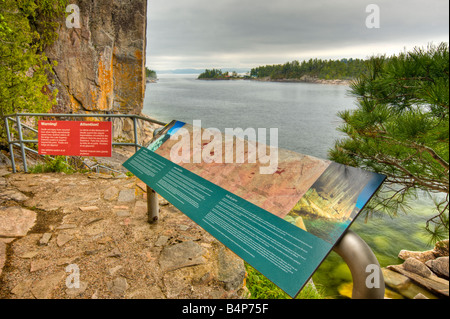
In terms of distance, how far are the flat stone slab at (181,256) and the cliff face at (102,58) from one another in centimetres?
740

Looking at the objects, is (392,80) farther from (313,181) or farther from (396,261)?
(396,261)

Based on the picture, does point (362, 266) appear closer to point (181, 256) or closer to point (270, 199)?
point (270, 199)

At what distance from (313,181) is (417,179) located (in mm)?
852

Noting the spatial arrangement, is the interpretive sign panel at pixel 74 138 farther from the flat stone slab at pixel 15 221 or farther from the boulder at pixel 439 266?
the boulder at pixel 439 266

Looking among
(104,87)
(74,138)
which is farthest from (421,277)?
(104,87)

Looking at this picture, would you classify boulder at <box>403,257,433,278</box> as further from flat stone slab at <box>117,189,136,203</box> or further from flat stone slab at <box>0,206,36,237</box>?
flat stone slab at <box>0,206,36,237</box>

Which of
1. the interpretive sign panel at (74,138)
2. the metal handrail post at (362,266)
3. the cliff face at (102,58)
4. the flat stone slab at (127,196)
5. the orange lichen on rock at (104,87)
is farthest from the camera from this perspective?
the orange lichen on rock at (104,87)

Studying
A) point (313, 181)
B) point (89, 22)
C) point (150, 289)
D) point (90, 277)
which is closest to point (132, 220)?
point (90, 277)

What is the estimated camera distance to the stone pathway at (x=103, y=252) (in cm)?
197

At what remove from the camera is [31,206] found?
312cm

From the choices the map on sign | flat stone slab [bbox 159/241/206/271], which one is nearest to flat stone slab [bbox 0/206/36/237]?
flat stone slab [bbox 159/241/206/271]

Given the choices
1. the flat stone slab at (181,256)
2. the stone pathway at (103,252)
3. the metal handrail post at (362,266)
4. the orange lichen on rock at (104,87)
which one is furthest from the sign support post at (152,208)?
the orange lichen on rock at (104,87)

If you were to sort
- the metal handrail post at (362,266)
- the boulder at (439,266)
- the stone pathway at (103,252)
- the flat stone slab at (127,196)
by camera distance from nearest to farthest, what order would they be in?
the metal handrail post at (362,266)
the stone pathway at (103,252)
the flat stone slab at (127,196)
the boulder at (439,266)

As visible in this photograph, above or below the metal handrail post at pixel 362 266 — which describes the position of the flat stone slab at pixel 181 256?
below
